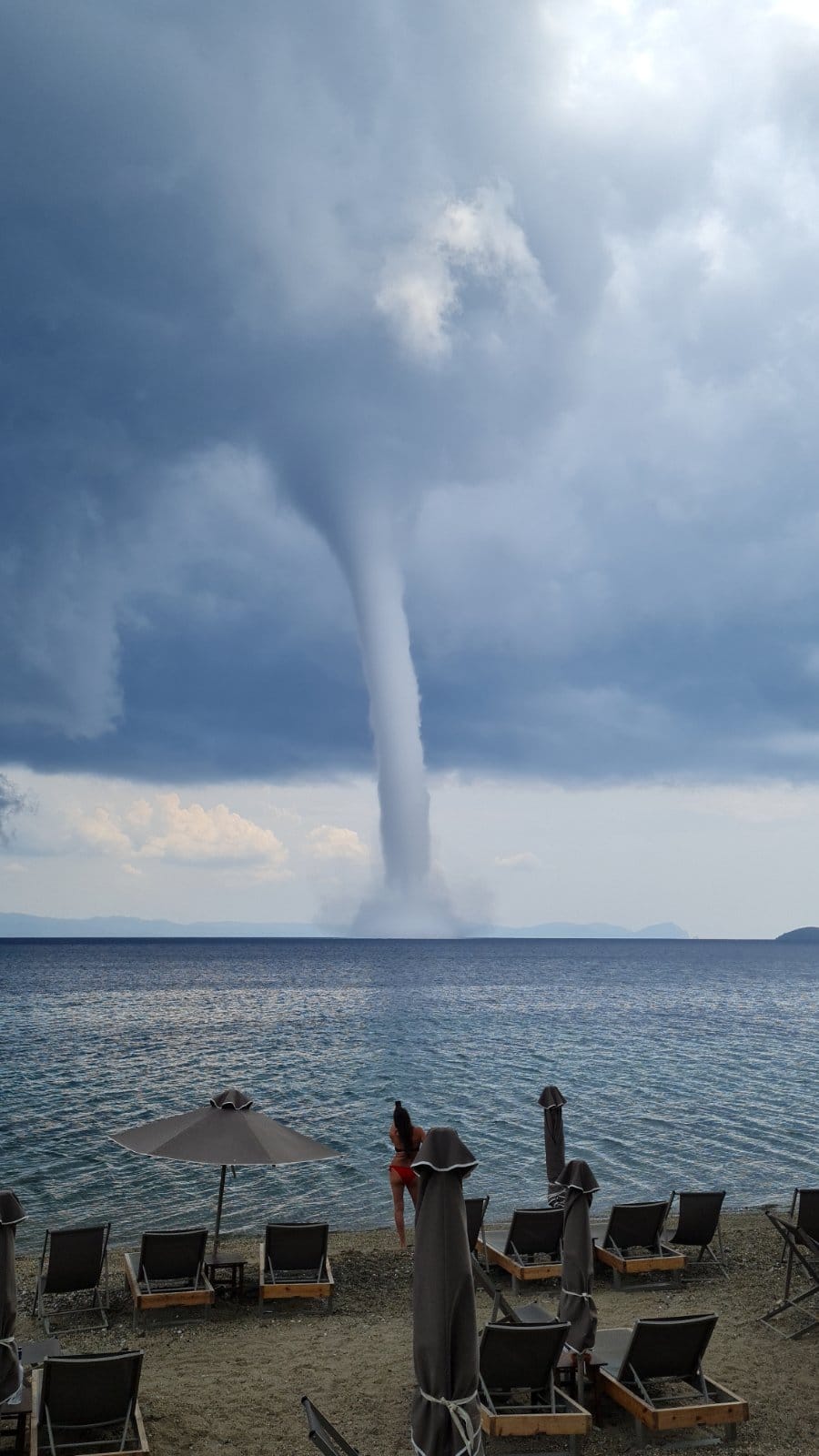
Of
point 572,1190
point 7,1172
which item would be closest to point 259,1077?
point 7,1172

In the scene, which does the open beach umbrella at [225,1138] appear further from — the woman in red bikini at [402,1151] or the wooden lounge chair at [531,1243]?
the wooden lounge chair at [531,1243]

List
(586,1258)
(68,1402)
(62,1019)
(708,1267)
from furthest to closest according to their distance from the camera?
1. (62,1019)
2. (708,1267)
3. (586,1258)
4. (68,1402)

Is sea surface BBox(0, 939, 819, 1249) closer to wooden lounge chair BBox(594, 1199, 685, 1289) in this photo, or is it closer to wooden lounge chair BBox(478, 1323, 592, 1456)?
wooden lounge chair BBox(594, 1199, 685, 1289)

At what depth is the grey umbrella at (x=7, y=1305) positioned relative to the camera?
8.70 meters

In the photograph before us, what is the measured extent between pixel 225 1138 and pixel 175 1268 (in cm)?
202

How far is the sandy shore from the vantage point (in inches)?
368

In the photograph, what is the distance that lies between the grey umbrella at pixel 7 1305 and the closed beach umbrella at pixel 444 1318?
3.73 m

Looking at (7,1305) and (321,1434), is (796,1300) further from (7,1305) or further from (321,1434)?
(7,1305)

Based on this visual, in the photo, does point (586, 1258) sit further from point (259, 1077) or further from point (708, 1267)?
point (259, 1077)

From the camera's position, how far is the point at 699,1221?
14.7 meters

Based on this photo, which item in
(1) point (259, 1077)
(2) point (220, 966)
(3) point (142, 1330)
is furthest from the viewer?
(2) point (220, 966)

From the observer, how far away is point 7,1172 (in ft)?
77.6

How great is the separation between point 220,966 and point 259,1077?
432ft

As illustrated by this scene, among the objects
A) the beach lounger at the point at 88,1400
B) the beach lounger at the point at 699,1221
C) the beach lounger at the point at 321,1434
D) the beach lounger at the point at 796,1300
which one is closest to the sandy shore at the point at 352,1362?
the beach lounger at the point at 796,1300
